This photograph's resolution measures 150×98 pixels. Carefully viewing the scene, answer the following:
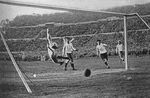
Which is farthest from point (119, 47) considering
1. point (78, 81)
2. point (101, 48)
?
point (78, 81)

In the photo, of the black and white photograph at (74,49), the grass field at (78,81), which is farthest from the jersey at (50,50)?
the grass field at (78,81)

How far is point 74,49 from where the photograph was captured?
4598 millimetres

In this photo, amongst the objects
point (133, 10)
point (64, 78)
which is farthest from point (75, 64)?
point (133, 10)

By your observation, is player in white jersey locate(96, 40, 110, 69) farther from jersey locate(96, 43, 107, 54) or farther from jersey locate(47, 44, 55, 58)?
jersey locate(47, 44, 55, 58)

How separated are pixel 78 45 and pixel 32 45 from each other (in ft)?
1.99

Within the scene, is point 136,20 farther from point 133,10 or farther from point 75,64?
point 75,64

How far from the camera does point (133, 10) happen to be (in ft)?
15.9

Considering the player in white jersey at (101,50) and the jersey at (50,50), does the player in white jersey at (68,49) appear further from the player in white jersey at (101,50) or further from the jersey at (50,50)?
the player in white jersey at (101,50)

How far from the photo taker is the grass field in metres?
4.41

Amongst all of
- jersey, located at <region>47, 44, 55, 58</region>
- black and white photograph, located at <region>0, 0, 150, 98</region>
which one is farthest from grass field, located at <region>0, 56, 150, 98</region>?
jersey, located at <region>47, 44, 55, 58</region>

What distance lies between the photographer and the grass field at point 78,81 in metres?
4.41

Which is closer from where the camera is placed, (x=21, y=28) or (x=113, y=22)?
(x=21, y=28)

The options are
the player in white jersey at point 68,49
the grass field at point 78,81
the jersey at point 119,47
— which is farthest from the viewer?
the jersey at point 119,47

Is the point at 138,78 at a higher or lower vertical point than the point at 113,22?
lower
